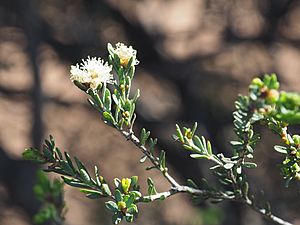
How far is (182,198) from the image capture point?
13.3 feet

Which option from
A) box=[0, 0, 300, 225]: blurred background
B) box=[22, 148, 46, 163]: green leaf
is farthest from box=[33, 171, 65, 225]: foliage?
box=[0, 0, 300, 225]: blurred background

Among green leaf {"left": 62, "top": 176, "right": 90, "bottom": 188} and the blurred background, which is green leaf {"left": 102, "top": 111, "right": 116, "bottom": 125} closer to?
green leaf {"left": 62, "top": 176, "right": 90, "bottom": 188}

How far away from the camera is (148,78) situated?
3762mm

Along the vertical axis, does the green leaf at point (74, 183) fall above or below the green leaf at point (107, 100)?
below

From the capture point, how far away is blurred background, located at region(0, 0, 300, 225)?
10.6 ft

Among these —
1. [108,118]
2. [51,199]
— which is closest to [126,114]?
[108,118]

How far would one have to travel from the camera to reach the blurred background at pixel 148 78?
324 centimetres

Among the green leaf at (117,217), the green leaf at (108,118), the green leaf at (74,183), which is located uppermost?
the green leaf at (108,118)

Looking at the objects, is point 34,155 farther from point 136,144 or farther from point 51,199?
point 51,199

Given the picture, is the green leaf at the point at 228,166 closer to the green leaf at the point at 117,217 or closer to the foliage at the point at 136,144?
the foliage at the point at 136,144

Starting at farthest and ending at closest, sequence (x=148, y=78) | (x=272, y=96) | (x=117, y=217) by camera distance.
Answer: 1. (x=148, y=78)
2. (x=117, y=217)
3. (x=272, y=96)

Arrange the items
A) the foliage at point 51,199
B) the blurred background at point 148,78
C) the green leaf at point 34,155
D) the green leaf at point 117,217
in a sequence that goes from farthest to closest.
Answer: the blurred background at point 148,78
the foliage at point 51,199
the green leaf at point 34,155
the green leaf at point 117,217

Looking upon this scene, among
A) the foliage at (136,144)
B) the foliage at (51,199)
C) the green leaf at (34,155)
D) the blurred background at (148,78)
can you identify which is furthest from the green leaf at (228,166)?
the blurred background at (148,78)

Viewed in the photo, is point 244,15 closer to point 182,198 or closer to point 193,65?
point 193,65
